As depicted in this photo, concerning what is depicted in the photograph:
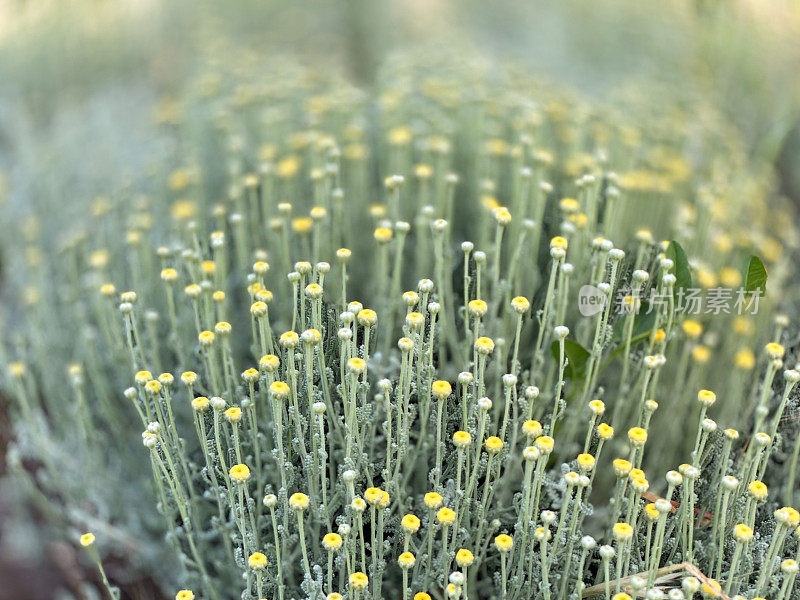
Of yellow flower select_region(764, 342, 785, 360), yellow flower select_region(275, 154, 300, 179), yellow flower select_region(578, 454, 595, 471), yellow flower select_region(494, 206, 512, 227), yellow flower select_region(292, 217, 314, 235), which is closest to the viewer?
yellow flower select_region(578, 454, 595, 471)

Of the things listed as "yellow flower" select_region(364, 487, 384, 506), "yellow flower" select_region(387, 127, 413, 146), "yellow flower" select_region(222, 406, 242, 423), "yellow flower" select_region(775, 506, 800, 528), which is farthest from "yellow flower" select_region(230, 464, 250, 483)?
"yellow flower" select_region(387, 127, 413, 146)

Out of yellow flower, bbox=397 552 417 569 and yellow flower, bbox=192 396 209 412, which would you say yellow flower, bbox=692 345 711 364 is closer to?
yellow flower, bbox=397 552 417 569

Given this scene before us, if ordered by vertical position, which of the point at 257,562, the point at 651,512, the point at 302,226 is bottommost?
the point at 257,562

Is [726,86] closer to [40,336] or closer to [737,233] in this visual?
[737,233]

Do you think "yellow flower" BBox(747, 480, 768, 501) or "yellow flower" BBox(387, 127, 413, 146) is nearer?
"yellow flower" BBox(747, 480, 768, 501)

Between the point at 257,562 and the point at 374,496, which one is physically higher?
the point at 374,496

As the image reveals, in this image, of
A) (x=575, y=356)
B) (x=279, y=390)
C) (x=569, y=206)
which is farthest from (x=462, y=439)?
(x=569, y=206)

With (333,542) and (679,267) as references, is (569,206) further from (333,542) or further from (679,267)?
(333,542)

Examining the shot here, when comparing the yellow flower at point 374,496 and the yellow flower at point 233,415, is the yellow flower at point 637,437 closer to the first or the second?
the yellow flower at point 374,496
